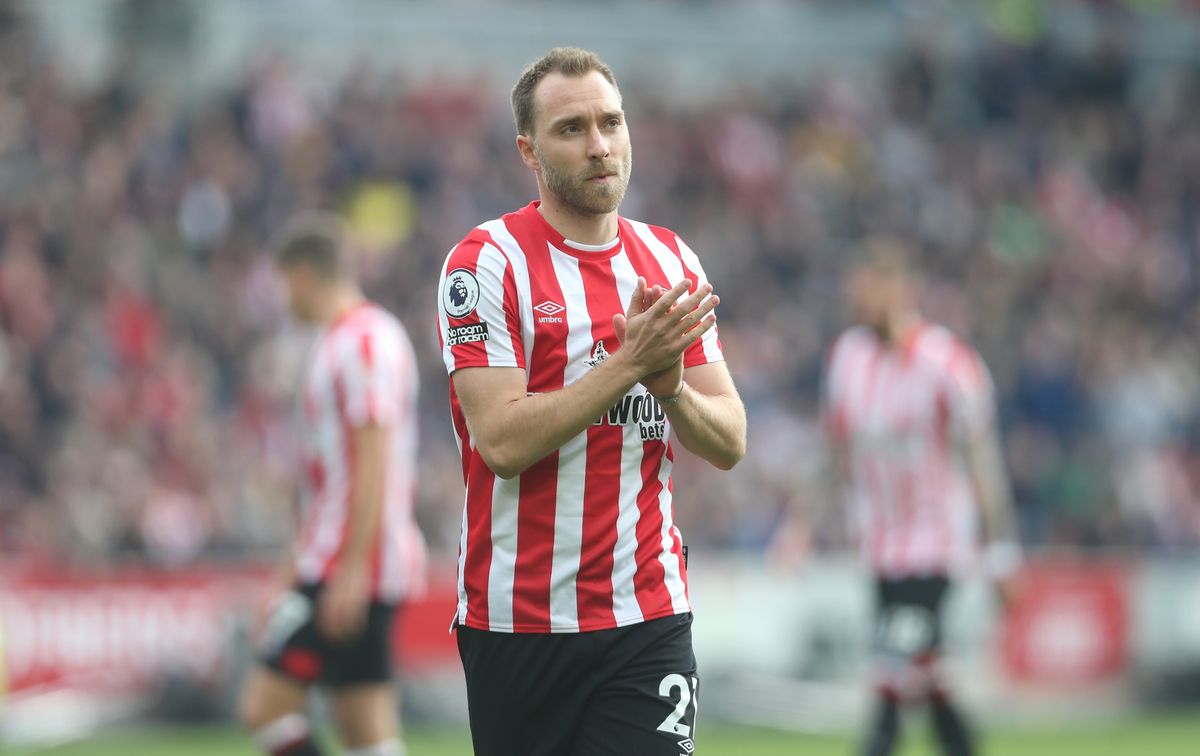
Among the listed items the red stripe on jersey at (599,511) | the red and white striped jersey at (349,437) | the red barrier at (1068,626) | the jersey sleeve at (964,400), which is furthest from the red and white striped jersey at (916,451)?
the red barrier at (1068,626)

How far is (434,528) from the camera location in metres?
12.8

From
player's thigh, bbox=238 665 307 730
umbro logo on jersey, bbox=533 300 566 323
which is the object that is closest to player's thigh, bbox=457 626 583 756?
umbro logo on jersey, bbox=533 300 566 323

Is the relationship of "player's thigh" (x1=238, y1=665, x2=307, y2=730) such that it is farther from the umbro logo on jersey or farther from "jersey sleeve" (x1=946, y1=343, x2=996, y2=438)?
"jersey sleeve" (x1=946, y1=343, x2=996, y2=438)

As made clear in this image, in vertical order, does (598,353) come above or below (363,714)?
above

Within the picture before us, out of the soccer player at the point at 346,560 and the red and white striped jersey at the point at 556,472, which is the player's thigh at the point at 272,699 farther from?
the red and white striped jersey at the point at 556,472

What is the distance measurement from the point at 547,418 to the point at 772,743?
7725mm

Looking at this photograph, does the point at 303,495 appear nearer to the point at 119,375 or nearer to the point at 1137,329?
the point at 119,375

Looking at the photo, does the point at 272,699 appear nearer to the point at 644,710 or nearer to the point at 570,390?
the point at 644,710

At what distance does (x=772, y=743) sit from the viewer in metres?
11.1

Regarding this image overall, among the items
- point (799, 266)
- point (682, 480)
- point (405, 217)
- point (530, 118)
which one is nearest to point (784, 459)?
point (682, 480)

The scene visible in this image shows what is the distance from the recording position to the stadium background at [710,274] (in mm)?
11484

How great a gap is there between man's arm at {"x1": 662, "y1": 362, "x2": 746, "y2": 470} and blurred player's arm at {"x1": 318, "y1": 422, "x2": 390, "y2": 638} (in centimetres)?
222

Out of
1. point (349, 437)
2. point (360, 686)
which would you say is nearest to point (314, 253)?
point (349, 437)

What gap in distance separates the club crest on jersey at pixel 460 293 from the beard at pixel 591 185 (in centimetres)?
31
